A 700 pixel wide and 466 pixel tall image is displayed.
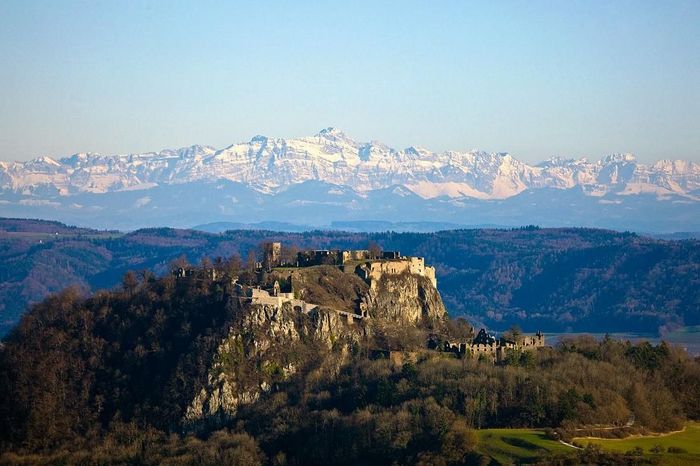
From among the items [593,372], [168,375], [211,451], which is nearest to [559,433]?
[593,372]

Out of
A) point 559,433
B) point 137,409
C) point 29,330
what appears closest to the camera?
point 559,433

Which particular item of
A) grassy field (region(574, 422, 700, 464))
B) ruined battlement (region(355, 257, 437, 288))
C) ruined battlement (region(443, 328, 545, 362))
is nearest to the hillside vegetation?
ruined battlement (region(443, 328, 545, 362))

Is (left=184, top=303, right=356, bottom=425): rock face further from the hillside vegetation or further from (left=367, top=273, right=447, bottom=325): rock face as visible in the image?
(left=367, top=273, right=447, bottom=325): rock face

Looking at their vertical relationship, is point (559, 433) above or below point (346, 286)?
below

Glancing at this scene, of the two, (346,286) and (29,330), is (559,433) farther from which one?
(29,330)

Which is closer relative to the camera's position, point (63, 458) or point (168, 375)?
point (63, 458)

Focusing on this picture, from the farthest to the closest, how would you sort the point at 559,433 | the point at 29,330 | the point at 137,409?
the point at 29,330
the point at 137,409
the point at 559,433

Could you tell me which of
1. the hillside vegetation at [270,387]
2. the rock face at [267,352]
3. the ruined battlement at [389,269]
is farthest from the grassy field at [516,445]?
the ruined battlement at [389,269]
